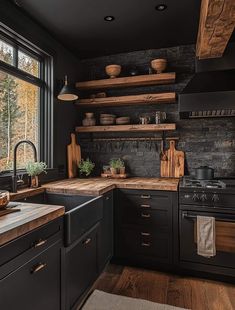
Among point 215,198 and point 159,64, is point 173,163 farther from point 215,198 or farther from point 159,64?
point 159,64

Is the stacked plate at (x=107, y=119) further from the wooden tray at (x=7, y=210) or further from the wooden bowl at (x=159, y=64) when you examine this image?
the wooden tray at (x=7, y=210)

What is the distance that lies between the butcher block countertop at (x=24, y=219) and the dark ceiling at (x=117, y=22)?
190 centimetres

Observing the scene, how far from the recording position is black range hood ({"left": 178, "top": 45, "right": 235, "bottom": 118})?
2.45 meters

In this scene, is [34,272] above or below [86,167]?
below

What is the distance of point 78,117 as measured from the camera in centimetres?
355

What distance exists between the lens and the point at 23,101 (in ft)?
8.62

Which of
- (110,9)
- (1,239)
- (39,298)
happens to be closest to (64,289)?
(39,298)

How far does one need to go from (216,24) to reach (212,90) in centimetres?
76

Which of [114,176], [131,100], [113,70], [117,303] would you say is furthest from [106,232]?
[113,70]

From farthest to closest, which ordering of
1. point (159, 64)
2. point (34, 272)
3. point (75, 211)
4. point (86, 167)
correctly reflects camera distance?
point (86, 167), point (159, 64), point (75, 211), point (34, 272)

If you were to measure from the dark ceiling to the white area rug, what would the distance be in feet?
8.71

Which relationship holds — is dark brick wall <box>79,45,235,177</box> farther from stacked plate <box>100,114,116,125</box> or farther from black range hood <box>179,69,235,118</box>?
black range hood <box>179,69,235,118</box>

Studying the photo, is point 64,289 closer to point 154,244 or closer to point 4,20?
point 154,244

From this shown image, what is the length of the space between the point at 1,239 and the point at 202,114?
2.52m
